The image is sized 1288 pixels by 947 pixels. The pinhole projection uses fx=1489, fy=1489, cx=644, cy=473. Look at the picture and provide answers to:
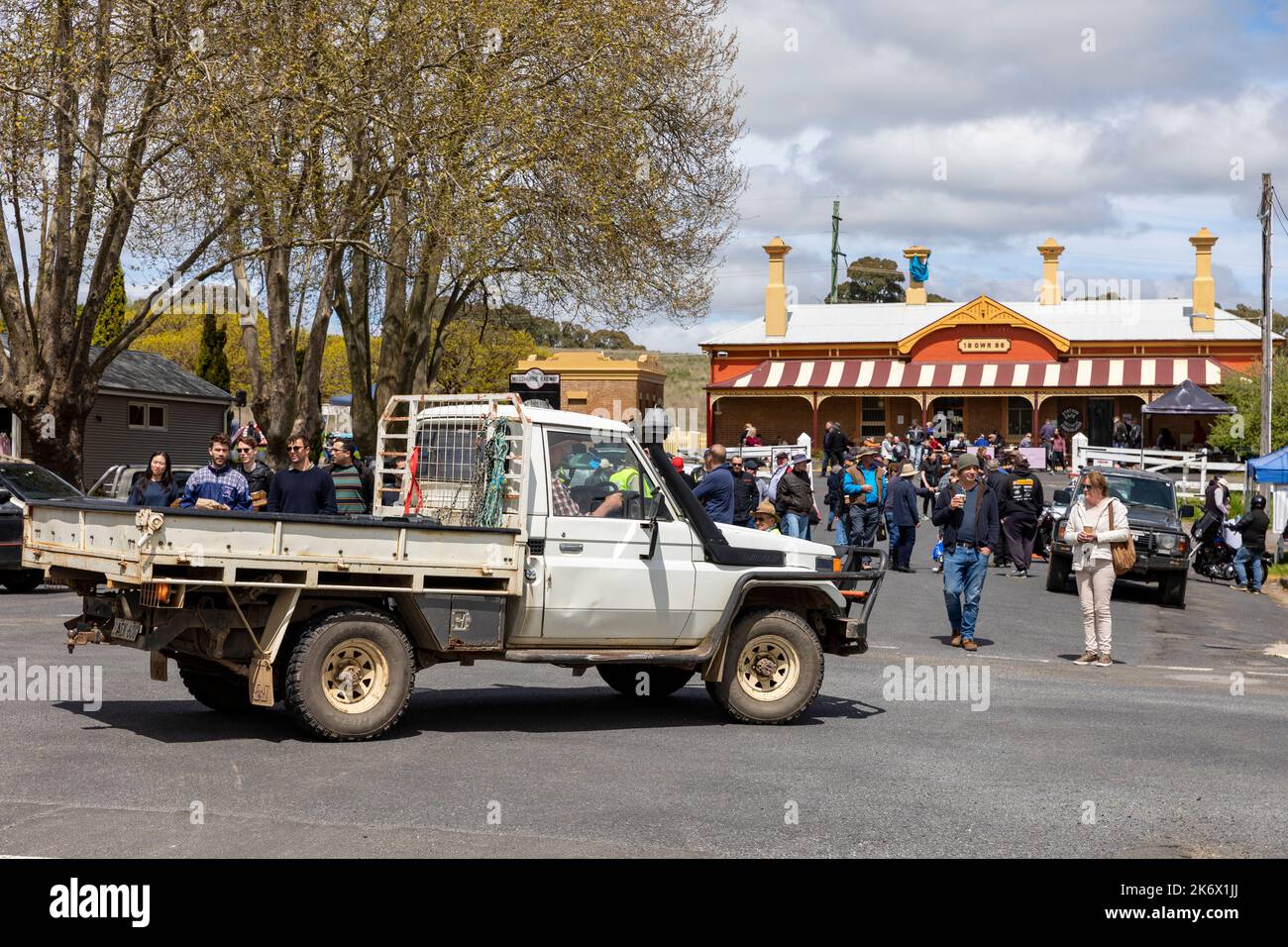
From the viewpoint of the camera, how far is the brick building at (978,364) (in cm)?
5512

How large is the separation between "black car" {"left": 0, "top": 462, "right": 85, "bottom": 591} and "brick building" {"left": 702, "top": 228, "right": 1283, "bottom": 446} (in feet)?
128

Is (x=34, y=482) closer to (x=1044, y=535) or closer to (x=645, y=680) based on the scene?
(x=645, y=680)

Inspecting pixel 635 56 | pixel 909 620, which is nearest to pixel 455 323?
pixel 635 56

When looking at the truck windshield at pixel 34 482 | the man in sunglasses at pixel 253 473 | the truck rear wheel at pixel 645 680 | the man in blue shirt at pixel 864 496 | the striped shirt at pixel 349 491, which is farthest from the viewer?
the man in blue shirt at pixel 864 496

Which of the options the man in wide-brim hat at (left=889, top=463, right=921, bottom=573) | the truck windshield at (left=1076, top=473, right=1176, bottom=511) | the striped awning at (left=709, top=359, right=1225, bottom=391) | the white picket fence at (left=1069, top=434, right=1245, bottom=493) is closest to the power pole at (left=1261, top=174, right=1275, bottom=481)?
the white picket fence at (left=1069, top=434, right=1245, bottom=493)

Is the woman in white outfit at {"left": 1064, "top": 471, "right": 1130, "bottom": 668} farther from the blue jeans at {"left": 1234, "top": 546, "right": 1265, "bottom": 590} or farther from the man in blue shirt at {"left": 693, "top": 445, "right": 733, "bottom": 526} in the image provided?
the blue jeans at {"left": 1234, "top": 546, "right": 1265, "bottom": 590}

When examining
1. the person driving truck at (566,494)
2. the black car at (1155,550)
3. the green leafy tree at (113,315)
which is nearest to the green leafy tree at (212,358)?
the green leafy tree at (113,315)

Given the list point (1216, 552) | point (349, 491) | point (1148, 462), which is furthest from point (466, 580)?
point (1148, 462)

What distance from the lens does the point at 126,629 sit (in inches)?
356

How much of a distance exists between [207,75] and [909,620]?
1231cm

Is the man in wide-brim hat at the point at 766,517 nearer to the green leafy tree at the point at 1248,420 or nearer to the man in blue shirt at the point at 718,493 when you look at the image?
the man in blue shirt at the point at 718,493

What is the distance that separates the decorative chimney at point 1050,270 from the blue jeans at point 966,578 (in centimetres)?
5083
